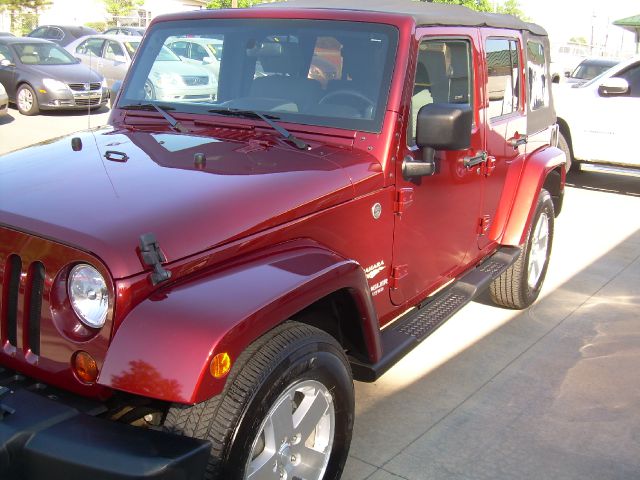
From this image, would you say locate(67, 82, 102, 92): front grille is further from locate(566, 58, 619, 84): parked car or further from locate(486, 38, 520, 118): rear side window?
locate(486, 38, 520, 118): rear side window

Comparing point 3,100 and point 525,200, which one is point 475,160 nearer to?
point 525,200

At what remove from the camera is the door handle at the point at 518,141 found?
462 centimetres

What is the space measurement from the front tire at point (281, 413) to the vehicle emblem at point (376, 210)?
70 centimetres

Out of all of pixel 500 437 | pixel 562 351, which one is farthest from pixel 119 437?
pixel 562 351

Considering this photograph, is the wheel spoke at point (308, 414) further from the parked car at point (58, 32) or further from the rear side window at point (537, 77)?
the parked car at point (58, 32)

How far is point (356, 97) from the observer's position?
131 inches

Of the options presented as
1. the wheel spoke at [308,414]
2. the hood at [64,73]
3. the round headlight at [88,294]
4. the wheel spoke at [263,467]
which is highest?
the round headlight at [88,294]

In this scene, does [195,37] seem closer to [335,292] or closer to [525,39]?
[335,292]

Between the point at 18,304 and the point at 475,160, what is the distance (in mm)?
2561

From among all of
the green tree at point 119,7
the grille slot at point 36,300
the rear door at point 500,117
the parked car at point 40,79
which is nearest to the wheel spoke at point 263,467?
the grille slot at point 36,300

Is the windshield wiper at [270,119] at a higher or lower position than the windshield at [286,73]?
lower

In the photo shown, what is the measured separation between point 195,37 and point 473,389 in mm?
2466

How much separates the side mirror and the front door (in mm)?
5881

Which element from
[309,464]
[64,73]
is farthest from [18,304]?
[64,73]
